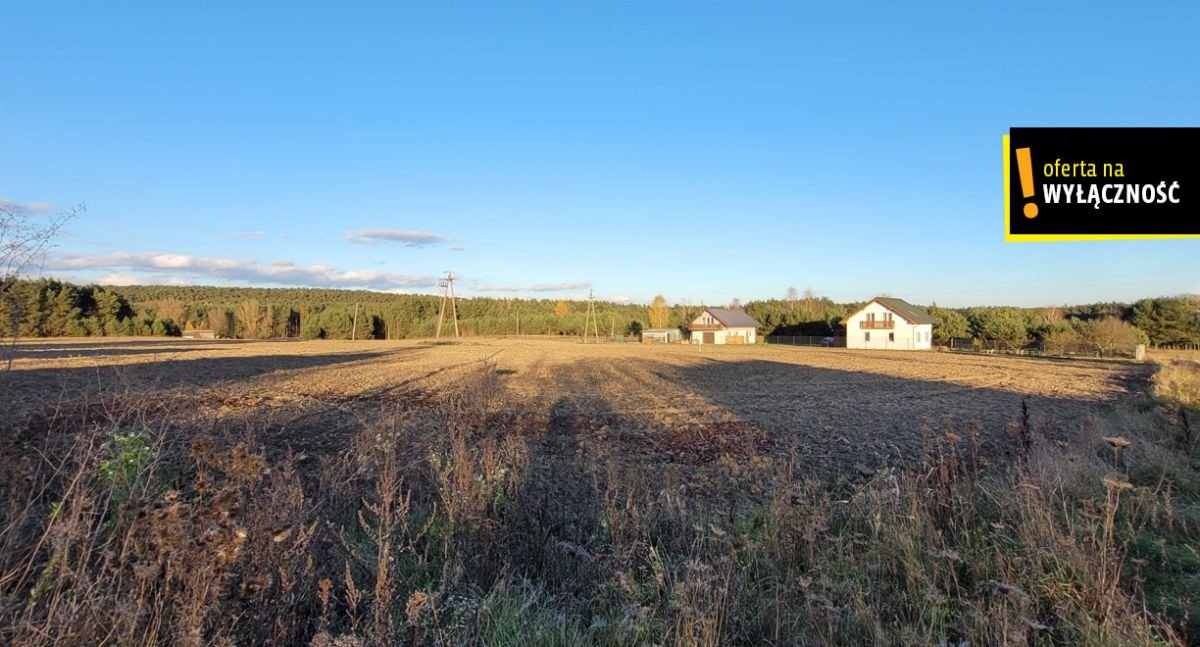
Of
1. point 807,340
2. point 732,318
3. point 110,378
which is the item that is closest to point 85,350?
point 110,378

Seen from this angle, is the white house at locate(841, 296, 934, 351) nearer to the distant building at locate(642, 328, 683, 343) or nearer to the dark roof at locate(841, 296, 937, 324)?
the dark roof at locate(841, 296, 937, 324)

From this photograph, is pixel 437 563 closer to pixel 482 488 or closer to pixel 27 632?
pixel 482 488

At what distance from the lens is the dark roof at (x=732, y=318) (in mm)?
87425

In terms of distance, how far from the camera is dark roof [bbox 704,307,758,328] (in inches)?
3442

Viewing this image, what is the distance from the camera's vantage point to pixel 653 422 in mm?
14125

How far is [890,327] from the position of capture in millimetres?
68375

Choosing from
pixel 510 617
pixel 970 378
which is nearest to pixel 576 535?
pixel 510 617

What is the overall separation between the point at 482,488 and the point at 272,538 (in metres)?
2.01

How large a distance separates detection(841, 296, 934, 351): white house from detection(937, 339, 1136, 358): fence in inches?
120

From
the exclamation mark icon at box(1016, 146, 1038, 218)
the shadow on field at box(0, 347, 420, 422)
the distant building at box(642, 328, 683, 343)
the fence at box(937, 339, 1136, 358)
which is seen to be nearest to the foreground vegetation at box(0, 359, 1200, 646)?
the exclamation mark icon at box(1016, 146, 1038, 218)

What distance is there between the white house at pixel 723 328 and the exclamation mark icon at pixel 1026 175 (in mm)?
76903

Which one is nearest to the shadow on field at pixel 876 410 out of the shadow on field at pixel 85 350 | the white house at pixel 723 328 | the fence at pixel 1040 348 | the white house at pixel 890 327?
the fence at pixel 1040 348

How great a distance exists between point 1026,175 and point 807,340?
78.1 meters

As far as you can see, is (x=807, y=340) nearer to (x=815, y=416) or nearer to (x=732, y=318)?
(x=732, y=318)
